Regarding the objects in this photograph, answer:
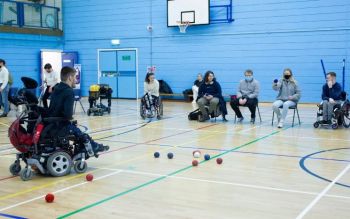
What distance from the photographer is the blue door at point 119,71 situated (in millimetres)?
17438

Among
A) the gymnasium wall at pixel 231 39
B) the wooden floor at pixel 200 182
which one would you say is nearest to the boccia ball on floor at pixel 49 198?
the wooden floor at pixel 200 182

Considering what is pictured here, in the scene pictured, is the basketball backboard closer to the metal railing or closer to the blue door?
the blue door

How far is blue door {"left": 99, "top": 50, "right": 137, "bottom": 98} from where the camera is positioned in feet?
57.2

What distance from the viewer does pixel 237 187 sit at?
4367 millimetres

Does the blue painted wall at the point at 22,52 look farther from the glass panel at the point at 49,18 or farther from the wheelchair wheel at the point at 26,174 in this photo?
the wheelchair wheel at the point at 26,174

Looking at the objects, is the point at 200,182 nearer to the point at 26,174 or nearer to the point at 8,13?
the point at 26,174

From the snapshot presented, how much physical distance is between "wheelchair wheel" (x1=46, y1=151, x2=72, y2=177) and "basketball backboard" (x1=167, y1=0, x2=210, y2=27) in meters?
11.3

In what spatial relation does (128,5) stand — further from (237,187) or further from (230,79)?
(237,187)

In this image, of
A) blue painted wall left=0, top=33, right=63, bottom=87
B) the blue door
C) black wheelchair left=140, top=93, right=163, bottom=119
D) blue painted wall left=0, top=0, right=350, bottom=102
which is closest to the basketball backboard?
blue painted wall left=0, top=0, right=350, bottom=102

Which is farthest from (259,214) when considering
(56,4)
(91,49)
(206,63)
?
(56,4)

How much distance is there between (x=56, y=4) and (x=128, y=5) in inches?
139

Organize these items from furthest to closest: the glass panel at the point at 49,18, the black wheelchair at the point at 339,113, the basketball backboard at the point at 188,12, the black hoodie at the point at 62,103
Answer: the glass panel at the point at 49,18 → the basketball backboard at the point at 188,12 → the black wheelchair at the point at 339,113 → the black hoodie at the point at 62,103

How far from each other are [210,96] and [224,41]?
6045 millimetres

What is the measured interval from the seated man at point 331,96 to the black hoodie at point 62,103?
5576 mm
